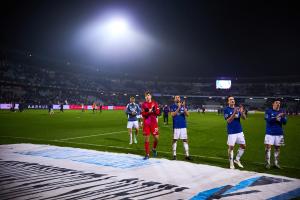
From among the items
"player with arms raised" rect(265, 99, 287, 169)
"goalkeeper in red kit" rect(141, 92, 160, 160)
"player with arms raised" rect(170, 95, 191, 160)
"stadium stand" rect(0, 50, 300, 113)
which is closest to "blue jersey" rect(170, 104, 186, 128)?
"player with arms raised" rect(170, 95, 191, 160)

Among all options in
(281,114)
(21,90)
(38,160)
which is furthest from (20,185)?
(21,90)

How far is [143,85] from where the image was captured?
11019 cm

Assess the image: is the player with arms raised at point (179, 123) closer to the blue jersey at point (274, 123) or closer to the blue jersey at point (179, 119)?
the blue jersey at point (179, 119)

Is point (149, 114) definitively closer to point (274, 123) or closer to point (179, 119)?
point (179, 119)

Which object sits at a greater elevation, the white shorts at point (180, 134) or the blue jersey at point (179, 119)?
the blue jersey at point (179, 119)

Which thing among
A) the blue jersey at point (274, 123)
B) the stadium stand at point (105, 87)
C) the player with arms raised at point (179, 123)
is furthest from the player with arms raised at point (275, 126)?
the stadium stand at point (105, 87)

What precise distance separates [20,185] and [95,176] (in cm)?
186

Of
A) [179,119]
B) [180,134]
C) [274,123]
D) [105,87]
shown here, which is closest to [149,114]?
[179,119]

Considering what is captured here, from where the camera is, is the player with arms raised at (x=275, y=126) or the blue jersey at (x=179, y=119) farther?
the blue jersey at (x=179, y=119)

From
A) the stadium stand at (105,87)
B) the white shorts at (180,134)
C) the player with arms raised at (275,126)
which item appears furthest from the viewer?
the stadium stand at (105,87)

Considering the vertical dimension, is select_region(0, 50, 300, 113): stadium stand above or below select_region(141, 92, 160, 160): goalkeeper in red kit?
above

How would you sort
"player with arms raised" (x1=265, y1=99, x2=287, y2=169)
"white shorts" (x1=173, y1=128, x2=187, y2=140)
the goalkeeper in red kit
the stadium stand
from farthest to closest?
1. the stadium stand
2. "white shorts" (x1=173, y1=128, x2=187, y2=140)
3. the goalkeeper in red kit
4. "player with arms raised" (x1=265, y1=99, x2=287, y2=169)

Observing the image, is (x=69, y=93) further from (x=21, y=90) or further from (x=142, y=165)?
(x=142, y=165)

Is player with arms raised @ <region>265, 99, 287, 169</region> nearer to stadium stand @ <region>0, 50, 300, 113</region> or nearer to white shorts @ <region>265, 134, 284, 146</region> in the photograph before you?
white shorts @ <region>265, 134, 284, 146</region>
